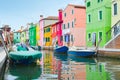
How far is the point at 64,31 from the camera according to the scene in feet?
152

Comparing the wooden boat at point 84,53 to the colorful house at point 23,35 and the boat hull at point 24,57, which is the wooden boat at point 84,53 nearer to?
the boat hull at point 24,57

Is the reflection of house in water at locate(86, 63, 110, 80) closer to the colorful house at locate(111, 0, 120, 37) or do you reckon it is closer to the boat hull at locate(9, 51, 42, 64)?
the boat hull at locate(9, 51, 42, 64)

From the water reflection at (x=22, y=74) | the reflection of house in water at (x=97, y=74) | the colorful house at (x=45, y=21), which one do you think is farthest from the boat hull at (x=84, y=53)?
the colorful house at (x=45, y=21)

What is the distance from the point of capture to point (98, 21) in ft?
105

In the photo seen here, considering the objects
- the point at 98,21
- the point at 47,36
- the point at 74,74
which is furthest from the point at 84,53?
the point at 47,36

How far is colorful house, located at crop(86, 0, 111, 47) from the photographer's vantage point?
30.0 metres

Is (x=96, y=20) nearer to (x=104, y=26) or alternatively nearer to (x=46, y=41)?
(x=104, y=26)

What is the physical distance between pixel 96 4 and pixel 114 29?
20.2 feet

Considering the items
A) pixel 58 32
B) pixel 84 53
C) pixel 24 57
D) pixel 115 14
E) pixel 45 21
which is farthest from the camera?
pixel 45 21

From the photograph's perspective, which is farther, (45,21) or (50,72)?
(45,21)

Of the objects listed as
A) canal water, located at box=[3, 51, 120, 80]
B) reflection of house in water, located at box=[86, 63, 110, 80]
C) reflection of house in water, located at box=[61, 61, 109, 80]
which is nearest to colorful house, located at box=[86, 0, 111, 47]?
canal water, located at box=[3, 51, 120, 80]

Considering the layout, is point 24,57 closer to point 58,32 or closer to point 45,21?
point 58,32

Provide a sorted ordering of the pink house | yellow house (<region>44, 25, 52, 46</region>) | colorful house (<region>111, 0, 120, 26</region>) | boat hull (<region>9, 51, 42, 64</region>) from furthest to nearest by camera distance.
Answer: yellow house (<region>44, 25, 52, 46</region>) → the pink house → colorful house (<region>111, 0, 120, 26</region>) → boat hull (<region>9, 51, 42, 64</region>)

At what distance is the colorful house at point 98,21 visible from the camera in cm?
2995
